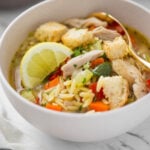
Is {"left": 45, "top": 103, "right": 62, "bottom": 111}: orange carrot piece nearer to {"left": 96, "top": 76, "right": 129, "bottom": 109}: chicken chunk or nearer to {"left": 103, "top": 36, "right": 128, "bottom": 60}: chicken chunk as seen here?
{"left": 96, "top": 76, "right": 129, "bottom": 109}: chicken chunk

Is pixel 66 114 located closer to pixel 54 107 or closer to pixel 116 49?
pixel 54 107

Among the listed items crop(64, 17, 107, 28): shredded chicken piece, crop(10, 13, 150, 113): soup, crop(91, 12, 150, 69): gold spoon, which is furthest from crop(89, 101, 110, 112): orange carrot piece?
crop(64, 17, 107, 28): shredded chicken piece

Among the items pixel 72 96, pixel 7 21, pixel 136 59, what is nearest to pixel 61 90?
pixel 72 96

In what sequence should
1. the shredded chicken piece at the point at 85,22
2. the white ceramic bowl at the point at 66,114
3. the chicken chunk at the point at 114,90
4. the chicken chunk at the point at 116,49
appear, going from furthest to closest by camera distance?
1. the shredded chicken piece at the point at 85,22
2. the chicken chunk at the point at 116,49
3. the chicken chunk at the point at 114,90
4. the white ceramic bowl at the point at 66,114

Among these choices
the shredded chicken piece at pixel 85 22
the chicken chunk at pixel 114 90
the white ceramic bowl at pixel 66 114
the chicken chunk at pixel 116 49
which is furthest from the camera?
the shredded chicken piece at pixel 85 22

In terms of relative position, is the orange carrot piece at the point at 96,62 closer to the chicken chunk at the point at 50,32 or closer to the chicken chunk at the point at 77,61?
the chicken chunk at the point at 77,61

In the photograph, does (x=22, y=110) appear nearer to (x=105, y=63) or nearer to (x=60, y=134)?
(x=60, y=134)

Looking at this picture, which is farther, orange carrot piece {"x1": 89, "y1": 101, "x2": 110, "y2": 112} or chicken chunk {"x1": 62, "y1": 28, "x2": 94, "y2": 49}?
chicken chunk {"x1": 62, "y1": 28, "x2": 94, "y2": 49}

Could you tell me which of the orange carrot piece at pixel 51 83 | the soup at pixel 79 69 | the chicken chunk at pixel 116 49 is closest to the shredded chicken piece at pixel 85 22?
the soup at pixel 79 69
